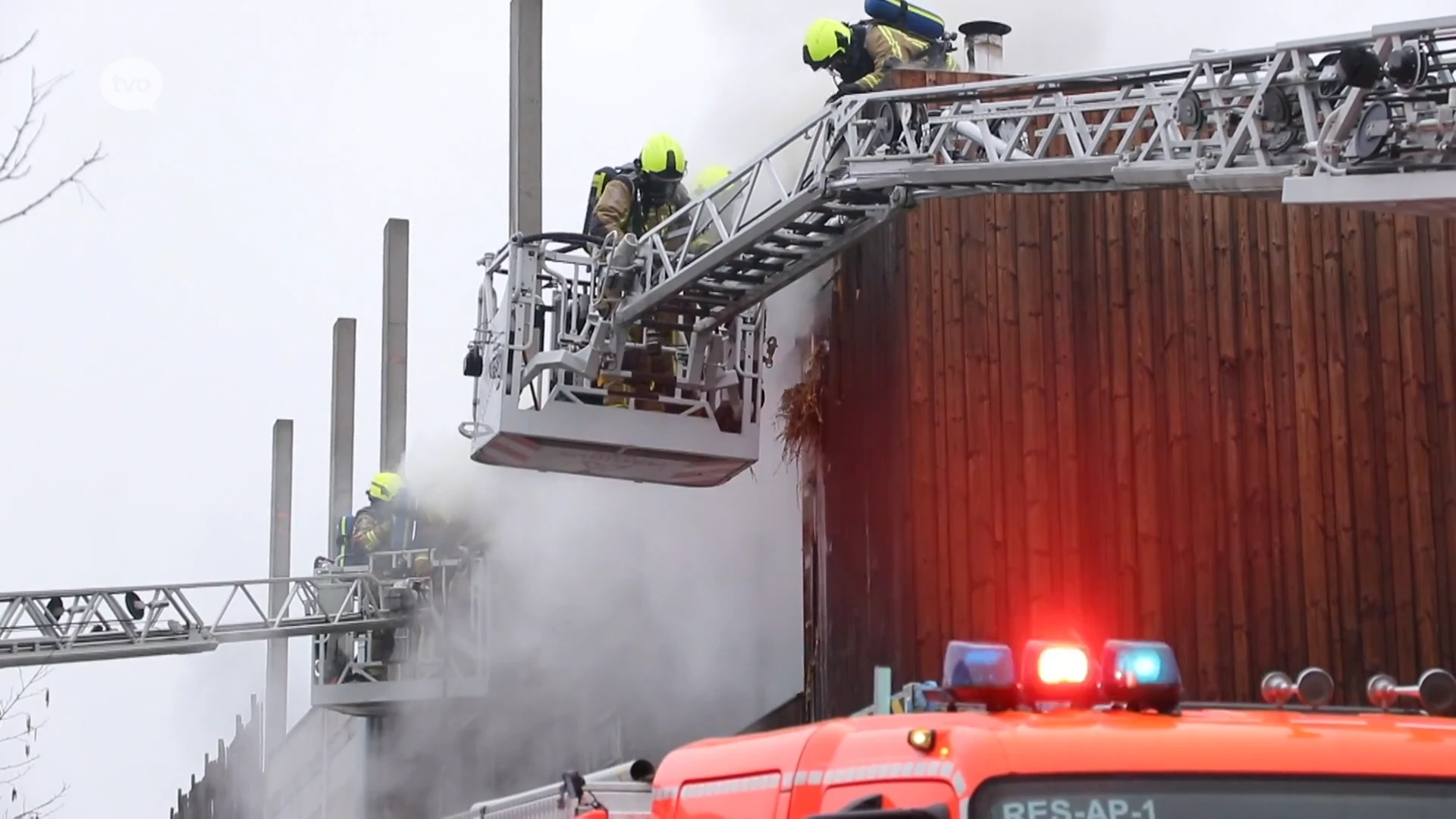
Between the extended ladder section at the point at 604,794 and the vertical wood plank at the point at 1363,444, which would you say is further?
the vertical wood plank at the point at 1363,444

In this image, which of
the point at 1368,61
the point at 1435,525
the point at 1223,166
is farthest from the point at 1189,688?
the point at 1368,61

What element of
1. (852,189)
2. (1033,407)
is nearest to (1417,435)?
(1033,407)

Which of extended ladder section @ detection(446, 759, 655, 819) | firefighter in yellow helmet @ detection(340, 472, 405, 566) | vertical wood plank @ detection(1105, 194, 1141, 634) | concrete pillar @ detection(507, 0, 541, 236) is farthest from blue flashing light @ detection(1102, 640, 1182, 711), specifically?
firefighter in yellow helmet @ detection(340, 472, 405, 566)

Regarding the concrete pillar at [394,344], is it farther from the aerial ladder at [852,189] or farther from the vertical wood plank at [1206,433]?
the vertical wood plank at [1206,433]

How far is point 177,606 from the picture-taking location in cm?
2239

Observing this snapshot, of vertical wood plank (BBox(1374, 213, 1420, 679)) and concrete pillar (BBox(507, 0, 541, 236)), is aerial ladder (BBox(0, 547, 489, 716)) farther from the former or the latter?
vertical wood plank (BBox(1374, 213, 1420, 679))

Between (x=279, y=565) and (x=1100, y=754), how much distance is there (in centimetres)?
2999

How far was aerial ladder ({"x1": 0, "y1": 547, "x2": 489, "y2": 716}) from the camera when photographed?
21.0m

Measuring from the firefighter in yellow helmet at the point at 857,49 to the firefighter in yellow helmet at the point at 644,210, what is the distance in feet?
4.06

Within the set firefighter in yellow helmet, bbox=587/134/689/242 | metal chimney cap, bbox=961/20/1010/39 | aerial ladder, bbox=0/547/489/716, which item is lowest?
aerial ladder, bbox=0/547/489/716

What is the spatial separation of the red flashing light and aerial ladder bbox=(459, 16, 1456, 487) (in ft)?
14.9

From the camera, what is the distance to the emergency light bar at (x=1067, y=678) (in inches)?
161

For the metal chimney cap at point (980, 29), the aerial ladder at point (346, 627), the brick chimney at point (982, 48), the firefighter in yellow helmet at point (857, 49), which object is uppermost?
the metal chimney cap at point (980, 29)

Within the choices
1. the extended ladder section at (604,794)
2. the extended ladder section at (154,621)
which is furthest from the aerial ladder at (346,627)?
the extended ladder section at (604,794)
